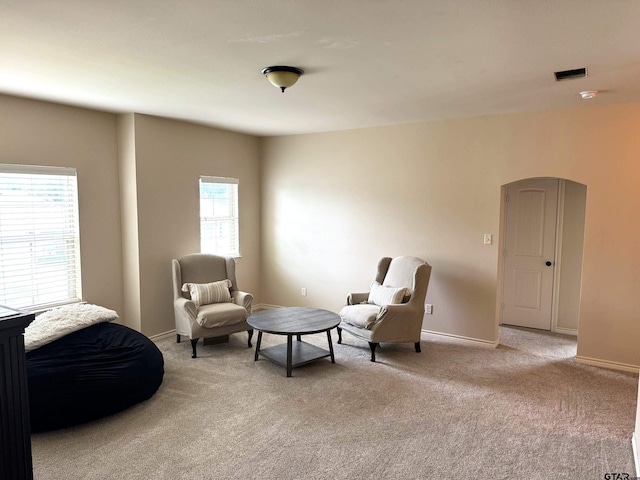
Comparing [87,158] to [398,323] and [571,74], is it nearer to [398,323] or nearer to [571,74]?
[398,323]

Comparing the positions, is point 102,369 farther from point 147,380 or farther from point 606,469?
point 606,469

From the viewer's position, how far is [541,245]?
548 centimetres

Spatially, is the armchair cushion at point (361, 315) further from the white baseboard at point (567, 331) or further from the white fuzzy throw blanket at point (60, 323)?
the white baseboard at point (567, 331)

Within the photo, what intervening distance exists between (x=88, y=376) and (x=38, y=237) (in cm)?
180

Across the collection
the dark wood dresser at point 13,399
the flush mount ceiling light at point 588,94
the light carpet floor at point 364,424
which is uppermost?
the flush mount ceiling light at point 588,94

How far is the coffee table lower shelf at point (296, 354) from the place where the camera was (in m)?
3.98

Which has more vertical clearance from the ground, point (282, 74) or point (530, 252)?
point (282, 74)

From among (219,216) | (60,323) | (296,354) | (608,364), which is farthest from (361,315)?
(60,323)

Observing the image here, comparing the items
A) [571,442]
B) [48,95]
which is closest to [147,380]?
[48,95]

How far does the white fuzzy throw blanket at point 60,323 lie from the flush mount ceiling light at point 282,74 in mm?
2478

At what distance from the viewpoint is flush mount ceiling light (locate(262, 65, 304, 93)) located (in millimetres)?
2936

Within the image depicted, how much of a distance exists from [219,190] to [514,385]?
4.16 metres

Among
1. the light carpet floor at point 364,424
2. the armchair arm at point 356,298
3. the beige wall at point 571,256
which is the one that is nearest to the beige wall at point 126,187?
the light carpet floor at point 364,424

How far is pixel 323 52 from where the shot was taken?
2.65 meters
